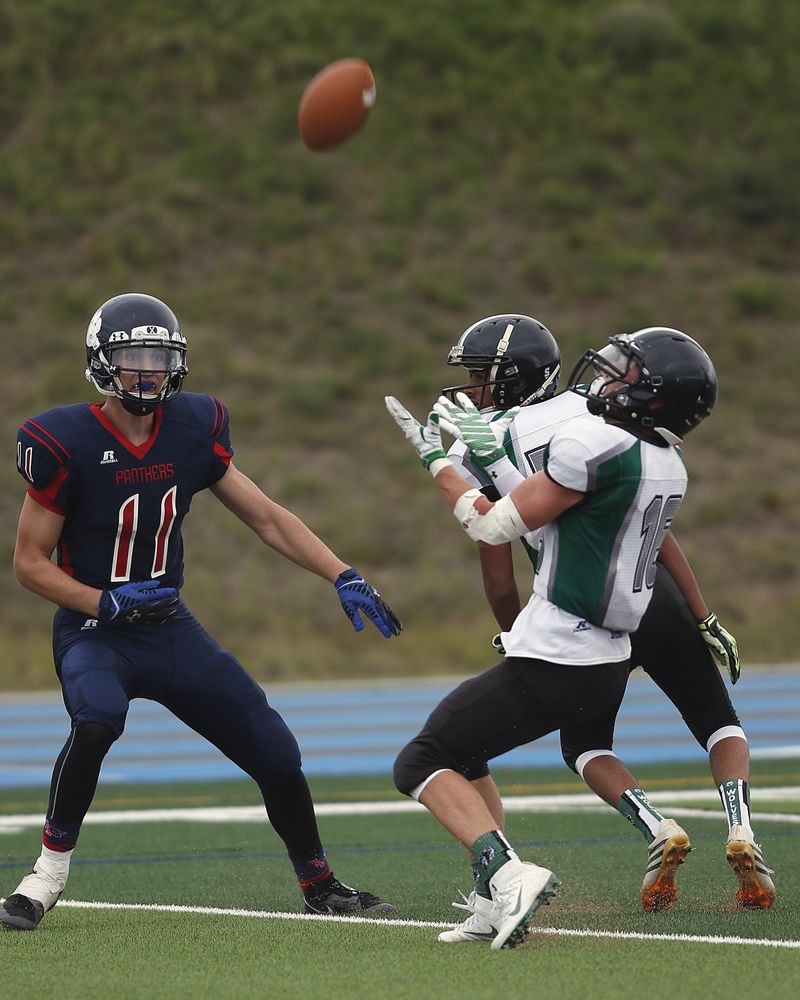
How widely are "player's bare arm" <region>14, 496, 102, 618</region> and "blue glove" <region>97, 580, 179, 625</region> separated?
0.15 ft

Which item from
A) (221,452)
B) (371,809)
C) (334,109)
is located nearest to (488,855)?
(221,452)

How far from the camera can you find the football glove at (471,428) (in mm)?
4668

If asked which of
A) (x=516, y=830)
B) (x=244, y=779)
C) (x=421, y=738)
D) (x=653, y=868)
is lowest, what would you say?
(x=244, y=779)

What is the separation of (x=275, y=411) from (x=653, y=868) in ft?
60.9

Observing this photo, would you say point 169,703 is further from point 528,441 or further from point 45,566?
point 528,441

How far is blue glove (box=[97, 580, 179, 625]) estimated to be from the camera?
5.00 m

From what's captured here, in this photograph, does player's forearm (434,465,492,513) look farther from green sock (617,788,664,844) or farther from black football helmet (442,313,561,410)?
green sock (617,788,664,844)

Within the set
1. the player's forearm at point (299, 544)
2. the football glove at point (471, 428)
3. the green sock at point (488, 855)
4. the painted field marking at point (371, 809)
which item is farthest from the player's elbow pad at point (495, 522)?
the painted field marking at point (371, 809)

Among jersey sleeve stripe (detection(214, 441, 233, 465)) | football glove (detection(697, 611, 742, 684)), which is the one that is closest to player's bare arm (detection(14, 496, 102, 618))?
jersey sleeve stripe (detection(214, 441, 233, 465))

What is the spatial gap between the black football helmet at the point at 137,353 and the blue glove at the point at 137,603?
0.56 metres

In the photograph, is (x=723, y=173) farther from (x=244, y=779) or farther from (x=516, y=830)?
(x=516, y=830)

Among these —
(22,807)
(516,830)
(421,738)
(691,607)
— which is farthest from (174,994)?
(22,807)

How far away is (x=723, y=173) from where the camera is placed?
27.1 m

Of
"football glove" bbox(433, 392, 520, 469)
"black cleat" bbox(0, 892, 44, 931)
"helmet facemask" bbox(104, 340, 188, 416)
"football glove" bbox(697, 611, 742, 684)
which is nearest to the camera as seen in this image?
"football glove" bbox(433, 392, 520, 469)
